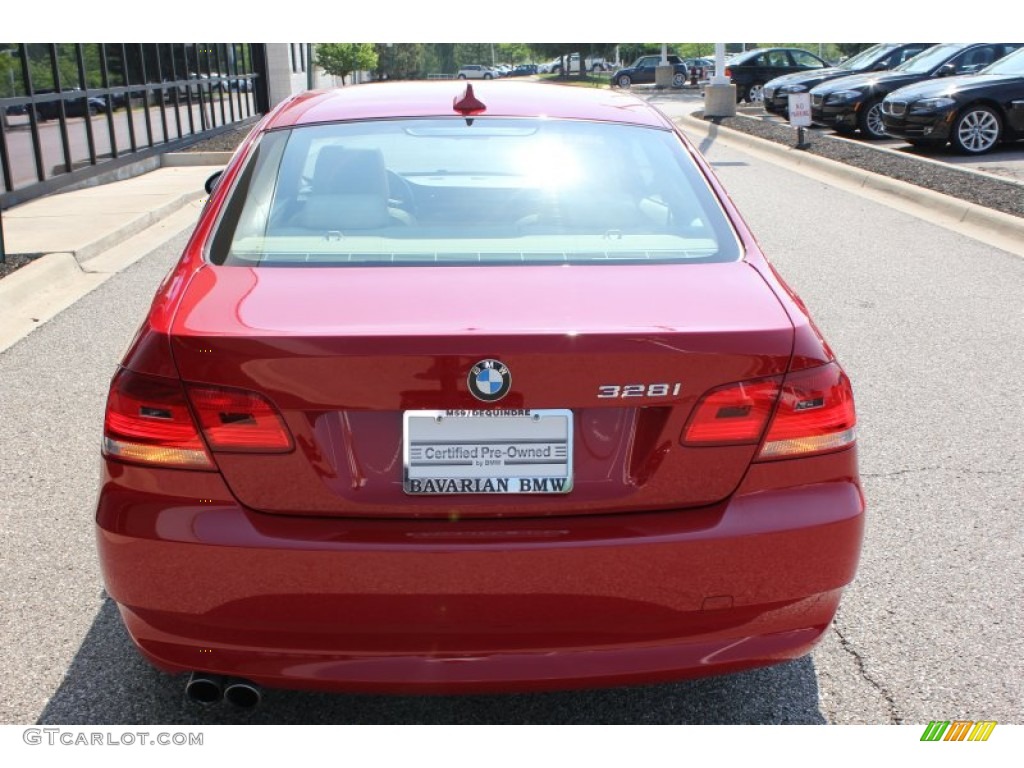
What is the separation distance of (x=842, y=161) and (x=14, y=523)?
48.0 ft

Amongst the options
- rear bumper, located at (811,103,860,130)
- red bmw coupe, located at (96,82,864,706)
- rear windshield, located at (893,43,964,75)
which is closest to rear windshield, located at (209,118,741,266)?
red bmw coupe, located at (96,82,864,706)

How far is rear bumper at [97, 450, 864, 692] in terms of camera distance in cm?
248

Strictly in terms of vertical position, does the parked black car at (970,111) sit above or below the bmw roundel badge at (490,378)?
below

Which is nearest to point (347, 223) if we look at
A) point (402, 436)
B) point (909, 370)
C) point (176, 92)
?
point (402, 436)

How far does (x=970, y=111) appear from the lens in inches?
669

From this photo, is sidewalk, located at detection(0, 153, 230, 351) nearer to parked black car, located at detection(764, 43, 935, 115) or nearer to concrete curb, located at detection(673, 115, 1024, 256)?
concrete curb, located at detection(673, 115, 1024, 256)

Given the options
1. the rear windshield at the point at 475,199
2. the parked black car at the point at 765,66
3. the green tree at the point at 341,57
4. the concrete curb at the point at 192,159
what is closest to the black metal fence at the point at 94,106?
the concrete curb at the point at 192,159

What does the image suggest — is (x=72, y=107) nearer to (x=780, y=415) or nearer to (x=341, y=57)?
(x=780, y=415)

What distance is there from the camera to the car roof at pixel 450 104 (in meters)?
3.75

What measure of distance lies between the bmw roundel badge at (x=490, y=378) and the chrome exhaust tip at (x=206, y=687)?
0.93 meters

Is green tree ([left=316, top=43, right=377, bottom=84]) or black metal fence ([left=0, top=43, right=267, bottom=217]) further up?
black metal fence ([left=0, top=43, right=267, bottom=217])

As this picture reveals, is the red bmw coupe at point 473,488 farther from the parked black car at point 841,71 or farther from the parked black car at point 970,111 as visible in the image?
the parked black car at point 841,71

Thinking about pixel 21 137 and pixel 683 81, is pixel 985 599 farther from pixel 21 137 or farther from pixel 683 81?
pixel 683 81

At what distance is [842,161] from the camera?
1680 cm
